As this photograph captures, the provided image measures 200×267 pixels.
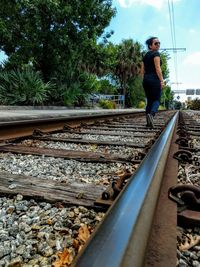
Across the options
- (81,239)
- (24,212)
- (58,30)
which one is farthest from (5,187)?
(58,30)

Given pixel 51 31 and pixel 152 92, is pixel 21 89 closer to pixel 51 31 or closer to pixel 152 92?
pixel 51 31

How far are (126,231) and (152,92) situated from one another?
5.98 metres

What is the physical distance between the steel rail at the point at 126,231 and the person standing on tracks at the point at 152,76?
16.6 ft

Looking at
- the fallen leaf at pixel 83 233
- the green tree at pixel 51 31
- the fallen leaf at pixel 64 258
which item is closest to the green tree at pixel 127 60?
the green tree at pixel 51 31

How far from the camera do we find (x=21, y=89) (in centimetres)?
1430

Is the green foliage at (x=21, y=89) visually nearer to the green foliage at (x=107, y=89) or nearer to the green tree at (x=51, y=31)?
the green tree at (x=51, y=31)

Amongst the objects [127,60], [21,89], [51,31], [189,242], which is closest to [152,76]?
[189,242]

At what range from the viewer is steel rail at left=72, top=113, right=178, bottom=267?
0.72m

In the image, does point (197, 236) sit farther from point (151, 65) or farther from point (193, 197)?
point (151, 65)

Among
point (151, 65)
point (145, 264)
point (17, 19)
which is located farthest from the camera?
point (17, 19)

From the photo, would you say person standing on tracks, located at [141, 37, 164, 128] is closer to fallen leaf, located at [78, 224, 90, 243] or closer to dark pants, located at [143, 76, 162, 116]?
dark pants, located at [143, 76, 162, 116]

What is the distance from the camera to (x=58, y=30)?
615 inches

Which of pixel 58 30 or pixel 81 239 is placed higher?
pixel 58 30

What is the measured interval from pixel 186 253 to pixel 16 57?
16.1 metres
